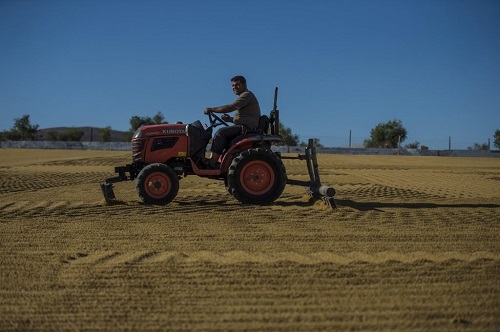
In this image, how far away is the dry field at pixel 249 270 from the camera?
2.39 metres

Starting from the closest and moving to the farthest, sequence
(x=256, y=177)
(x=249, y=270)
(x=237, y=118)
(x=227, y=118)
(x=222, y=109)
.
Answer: (x=249, y=270) → (x=256, y=177) → (x=222, y=109) → (x=237, y=118) → (x=227, y=118)

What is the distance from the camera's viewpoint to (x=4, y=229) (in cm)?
464

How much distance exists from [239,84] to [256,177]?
54.7 inches

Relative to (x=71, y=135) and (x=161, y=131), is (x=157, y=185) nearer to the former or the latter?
(x=161, y=131)

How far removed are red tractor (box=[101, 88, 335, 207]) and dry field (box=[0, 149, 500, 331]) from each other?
2.50 feet

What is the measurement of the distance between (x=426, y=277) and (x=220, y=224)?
7.80 ft

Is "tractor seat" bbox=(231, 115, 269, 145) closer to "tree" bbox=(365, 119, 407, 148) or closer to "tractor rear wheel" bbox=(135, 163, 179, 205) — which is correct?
"tractor rear wheel" bbox=(135, 163, 179, 205)

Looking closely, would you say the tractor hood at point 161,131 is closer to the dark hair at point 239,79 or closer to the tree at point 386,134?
the dark hair at point 239,79

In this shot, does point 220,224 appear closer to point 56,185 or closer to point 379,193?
point 379,193

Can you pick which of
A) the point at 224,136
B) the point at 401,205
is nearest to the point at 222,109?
the point at 224,136

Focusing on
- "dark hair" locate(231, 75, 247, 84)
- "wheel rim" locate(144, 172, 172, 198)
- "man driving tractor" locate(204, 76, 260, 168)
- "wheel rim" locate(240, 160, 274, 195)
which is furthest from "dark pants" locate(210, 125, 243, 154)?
"wheel rim" locate(144, 172, 172, 198)

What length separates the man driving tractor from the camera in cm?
655

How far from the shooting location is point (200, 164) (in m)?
6.71

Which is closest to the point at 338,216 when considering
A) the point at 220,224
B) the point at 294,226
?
the point at 294,226
